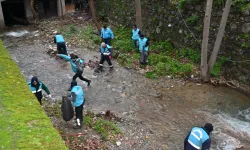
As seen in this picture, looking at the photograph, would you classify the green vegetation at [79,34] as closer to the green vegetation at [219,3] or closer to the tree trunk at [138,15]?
the tree trunk at [138,15]

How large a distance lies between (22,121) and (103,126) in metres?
2.79

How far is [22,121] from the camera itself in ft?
20.5

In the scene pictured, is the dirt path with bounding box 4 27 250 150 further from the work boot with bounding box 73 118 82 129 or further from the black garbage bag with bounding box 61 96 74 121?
the black garbage bag with bounding box 61 96 74 121

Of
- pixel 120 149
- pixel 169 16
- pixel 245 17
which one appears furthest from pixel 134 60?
pixel 120 149

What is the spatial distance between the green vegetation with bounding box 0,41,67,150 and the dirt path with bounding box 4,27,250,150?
2.24 metres

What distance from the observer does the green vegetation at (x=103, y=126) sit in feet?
26.9

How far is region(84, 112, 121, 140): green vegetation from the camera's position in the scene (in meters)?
8.20

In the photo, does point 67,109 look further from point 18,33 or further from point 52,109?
point 18,33

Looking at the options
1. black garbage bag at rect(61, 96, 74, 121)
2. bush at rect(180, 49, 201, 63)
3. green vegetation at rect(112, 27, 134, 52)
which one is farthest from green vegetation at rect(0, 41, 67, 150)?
bush at rect(180, 49, 201, 63)

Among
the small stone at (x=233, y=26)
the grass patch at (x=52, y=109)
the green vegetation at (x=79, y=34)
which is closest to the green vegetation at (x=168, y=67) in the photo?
the small stone at (x=233, y=26)

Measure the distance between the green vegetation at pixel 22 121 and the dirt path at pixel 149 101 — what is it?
2241mm

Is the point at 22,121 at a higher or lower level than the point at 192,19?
lower

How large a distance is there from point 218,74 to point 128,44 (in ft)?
15.6

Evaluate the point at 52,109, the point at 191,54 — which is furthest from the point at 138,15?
the point at 52,109
